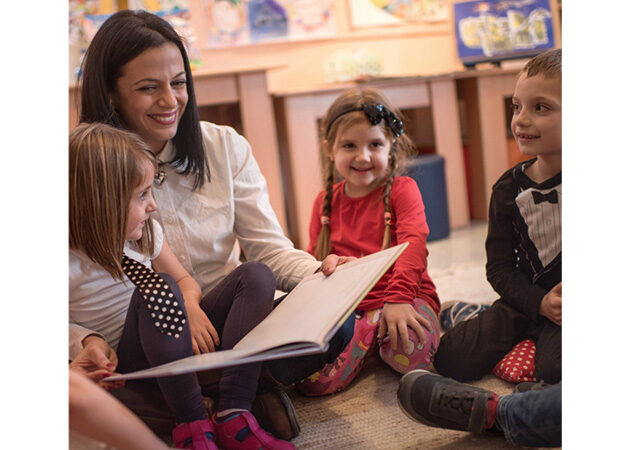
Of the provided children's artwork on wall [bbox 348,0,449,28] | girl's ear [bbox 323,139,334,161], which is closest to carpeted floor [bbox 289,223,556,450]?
girl's ear [bbox 323,139,334,161]

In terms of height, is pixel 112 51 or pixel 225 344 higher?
pixel 112 51

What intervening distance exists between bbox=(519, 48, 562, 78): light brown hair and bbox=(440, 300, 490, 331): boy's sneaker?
0.58 meters

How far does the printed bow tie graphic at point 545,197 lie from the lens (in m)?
0.93

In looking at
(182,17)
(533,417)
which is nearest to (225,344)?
(533,417)

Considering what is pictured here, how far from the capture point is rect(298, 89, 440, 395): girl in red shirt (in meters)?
1.07

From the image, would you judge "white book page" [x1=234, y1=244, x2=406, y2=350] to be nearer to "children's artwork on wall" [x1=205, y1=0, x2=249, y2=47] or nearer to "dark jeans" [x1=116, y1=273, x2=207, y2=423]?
"dark jeans" [x1=116, y1=273, x2=207, y2=423]

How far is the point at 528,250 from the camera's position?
1.01 metres

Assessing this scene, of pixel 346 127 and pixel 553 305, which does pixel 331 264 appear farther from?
pixel 346 127

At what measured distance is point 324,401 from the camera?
106cm

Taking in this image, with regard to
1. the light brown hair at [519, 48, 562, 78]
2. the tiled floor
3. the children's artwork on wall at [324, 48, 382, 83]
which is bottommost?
the tiled floor

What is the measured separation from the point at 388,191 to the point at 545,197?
379mm

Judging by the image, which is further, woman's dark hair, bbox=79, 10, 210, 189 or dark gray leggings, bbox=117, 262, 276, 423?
woman's dark hair, bbox=79, 10, 210, 189

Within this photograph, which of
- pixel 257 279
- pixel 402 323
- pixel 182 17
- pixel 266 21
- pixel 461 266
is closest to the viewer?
pixel 257 279
